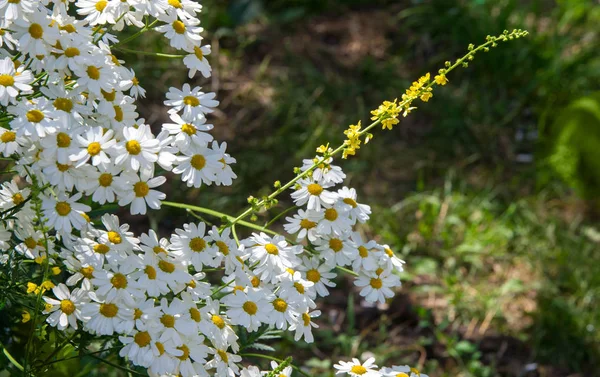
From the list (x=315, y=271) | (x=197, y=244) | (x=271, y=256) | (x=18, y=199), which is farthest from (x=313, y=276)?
(x=18, y=199)

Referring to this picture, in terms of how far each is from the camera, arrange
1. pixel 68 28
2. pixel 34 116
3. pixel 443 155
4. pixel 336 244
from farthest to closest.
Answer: pixel 443 155 < pixel 336 244 < pixel 68 28 < pixel 34 116

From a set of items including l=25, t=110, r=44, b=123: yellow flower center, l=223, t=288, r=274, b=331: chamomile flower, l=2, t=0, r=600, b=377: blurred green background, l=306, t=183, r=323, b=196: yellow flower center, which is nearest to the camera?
l=25, t=110, r=44, b=123: yellow flower center

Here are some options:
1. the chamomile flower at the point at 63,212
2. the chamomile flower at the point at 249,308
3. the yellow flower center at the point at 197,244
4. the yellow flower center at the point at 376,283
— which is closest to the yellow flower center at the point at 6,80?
the chamomile flower at the point at 63,212

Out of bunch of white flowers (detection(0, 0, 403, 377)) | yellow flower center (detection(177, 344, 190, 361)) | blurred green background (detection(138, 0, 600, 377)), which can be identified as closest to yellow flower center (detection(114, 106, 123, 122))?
bunch of white flowers (detection(0, 0, 403, 377))

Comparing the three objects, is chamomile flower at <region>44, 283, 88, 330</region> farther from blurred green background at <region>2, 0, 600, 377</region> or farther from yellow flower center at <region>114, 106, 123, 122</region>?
blurred green background at <region>2, 0, 600, 377</region>

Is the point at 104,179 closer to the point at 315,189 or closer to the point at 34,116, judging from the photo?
the point at 34,116

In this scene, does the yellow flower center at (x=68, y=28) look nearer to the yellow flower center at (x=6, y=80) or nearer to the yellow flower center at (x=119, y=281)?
the yellow flower center at (x=6, y=80)

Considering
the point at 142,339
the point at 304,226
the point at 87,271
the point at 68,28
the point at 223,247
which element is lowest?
the point at 142,339
